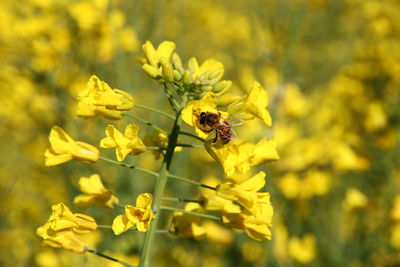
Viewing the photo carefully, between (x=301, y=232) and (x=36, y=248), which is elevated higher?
(x=301, y=232)

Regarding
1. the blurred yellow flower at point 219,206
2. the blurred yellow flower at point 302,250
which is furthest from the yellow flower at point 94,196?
the blurred yellow flower at point 302,250

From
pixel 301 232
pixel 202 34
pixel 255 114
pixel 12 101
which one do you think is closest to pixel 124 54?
pixel 12 101

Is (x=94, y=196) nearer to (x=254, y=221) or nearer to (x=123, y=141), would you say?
(x=123, y=141)

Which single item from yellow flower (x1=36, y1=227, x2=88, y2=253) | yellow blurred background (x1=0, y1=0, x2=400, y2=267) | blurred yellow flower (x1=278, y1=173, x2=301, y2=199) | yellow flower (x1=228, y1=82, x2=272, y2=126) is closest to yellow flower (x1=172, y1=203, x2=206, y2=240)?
yellow flower (x1=36, y1=227, x2=88, y2=253)

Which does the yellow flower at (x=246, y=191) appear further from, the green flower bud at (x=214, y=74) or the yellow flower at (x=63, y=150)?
the yellow flower at (x=63, y=150)

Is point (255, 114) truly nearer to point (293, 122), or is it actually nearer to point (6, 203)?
point (293, 122)

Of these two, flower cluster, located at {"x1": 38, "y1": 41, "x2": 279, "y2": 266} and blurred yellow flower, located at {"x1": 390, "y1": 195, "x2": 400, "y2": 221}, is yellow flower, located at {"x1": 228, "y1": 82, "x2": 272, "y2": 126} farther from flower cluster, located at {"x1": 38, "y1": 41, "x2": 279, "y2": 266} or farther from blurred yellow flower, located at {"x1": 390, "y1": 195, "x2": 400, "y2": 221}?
blurred yellow flower, located at {"x1": 390, "y1": 195, "x2": 400, "y2": 221}
